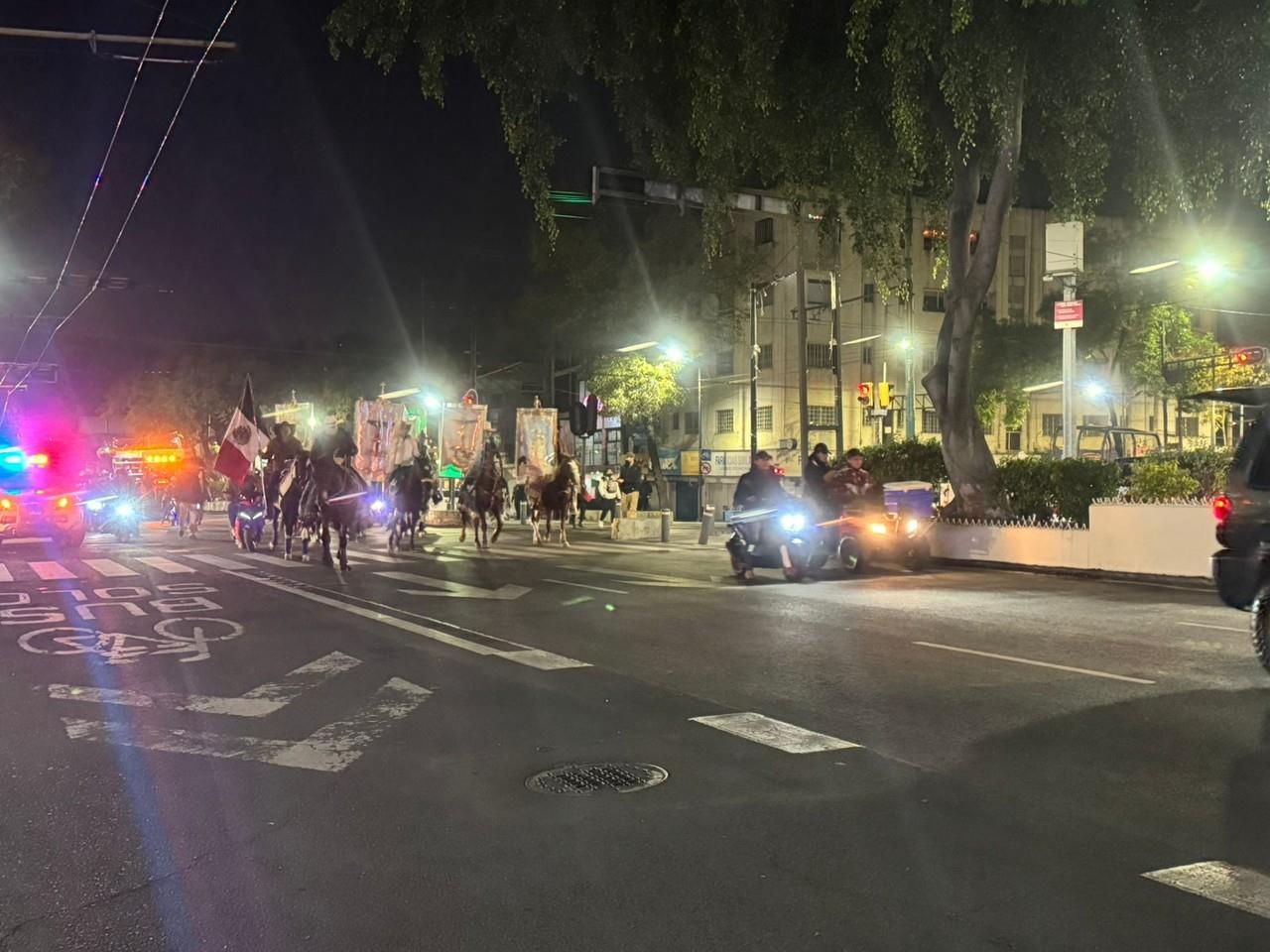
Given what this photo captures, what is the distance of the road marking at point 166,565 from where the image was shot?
16.5 meters

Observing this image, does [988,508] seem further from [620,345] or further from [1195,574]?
[620,345]

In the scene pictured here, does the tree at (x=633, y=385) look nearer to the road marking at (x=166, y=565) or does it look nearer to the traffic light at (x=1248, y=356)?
the traffic light at (x=1248, y=356)

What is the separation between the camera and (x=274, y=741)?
6.22 metres

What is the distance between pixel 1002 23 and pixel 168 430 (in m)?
60.3

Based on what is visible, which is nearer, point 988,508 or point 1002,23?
point 1002,23

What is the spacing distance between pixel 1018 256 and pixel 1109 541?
4362cm

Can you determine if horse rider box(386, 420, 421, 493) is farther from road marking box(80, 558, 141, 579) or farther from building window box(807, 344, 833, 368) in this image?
building window box(807, 344, 833, 368)

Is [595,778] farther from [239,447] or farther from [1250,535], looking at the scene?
[239,447]

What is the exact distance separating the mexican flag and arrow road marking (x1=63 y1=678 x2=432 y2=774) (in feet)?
57.6

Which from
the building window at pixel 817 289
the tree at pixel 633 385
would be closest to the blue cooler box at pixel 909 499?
the tree at pixel 633 385

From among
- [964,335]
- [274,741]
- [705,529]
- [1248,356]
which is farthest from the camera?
[1248,356]

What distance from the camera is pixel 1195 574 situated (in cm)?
1551

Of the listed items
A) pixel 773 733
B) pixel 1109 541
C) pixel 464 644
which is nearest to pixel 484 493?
pixel 1109 541

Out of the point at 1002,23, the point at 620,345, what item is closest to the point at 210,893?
the point at 1002,23
